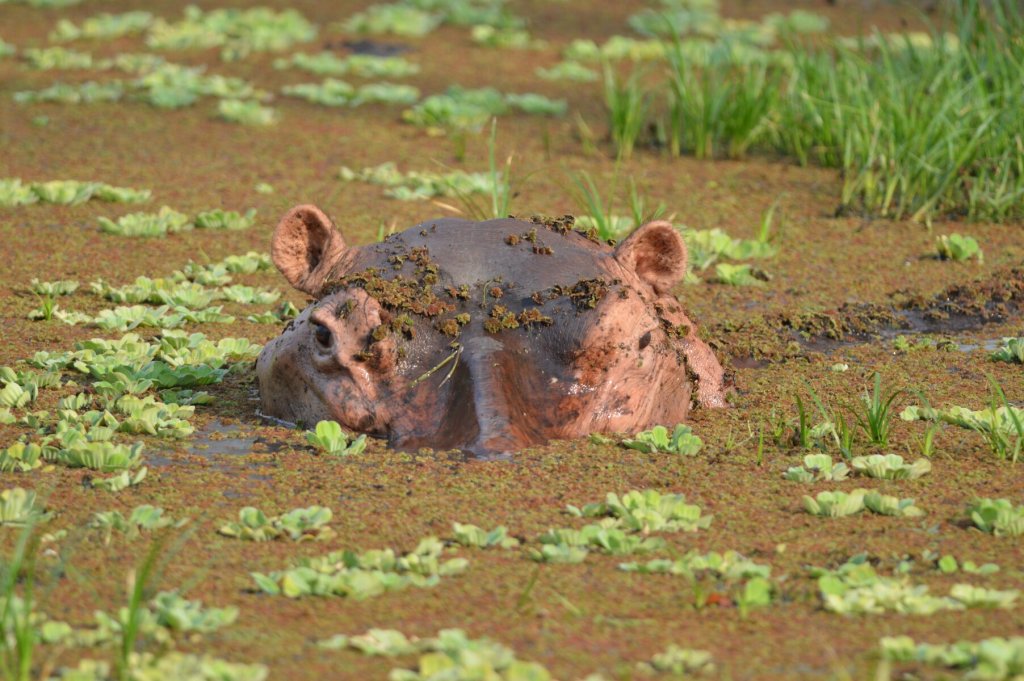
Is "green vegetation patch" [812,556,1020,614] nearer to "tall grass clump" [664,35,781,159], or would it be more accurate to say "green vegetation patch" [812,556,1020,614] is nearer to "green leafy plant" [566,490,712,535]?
"green leafy plant" [566,490,712,535]

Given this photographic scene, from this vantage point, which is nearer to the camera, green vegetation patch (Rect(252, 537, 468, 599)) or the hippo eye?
green vegetation patch (Rect(252, 537, 468, 599))

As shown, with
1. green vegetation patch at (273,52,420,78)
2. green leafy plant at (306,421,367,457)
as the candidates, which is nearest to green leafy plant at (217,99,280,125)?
green vegetation patch at (273,52,420,78)

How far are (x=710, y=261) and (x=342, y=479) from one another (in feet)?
11.3

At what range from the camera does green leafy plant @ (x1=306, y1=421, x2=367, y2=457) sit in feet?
14.4

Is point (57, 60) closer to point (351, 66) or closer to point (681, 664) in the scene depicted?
point (351, 66)

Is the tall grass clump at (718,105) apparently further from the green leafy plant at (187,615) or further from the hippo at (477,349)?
the green leafy plant at (187,615)

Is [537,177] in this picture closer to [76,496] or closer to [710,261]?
[710,261]

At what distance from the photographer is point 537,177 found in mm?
8773

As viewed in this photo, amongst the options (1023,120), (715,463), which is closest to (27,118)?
(1023,120)

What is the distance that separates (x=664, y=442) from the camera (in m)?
4.51

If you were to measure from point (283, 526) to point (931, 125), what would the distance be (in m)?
5.14

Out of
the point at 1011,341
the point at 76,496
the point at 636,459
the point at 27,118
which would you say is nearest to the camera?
the point at 76,496

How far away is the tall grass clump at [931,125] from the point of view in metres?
7.92

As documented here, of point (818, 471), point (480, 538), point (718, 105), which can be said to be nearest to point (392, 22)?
point (718, 105)
